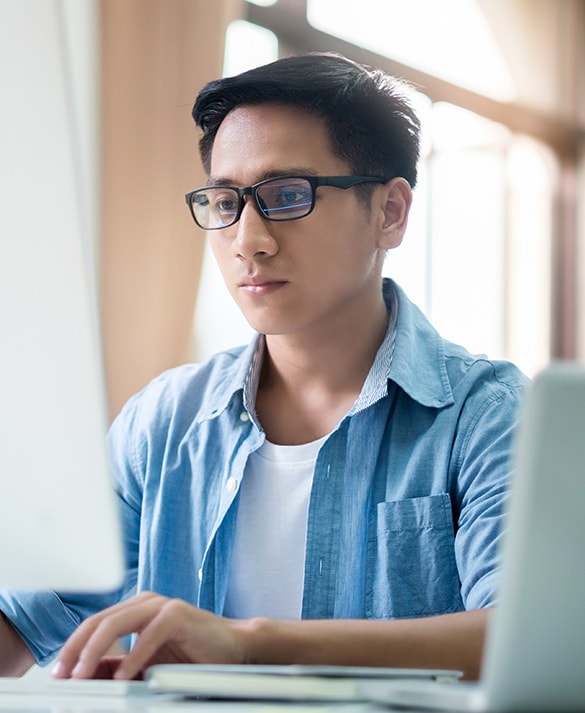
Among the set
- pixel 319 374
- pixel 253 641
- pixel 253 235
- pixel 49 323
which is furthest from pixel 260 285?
pixel 49 323

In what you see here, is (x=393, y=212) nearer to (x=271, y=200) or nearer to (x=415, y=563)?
(x=271, y=200)

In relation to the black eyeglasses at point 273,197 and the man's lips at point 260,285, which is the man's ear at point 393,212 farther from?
the man's lips at point 260,285

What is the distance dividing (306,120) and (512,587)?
1.07 m

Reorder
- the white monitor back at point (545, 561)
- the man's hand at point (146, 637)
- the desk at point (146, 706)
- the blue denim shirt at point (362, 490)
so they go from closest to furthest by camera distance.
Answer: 1. the white monitor back at point (545, 561)
2. the desk at point (146, 706)
3. the man's hand at point (146, 637)
4. the blue denim shirt at point (362, 490)

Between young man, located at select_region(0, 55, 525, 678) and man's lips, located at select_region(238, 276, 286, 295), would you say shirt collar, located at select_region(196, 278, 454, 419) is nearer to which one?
young man, located at select_region(0, 55, 525, 678)

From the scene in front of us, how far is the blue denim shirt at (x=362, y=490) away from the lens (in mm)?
1238

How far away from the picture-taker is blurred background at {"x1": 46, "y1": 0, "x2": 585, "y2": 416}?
2582 mm

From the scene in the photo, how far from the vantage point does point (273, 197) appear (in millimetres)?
1390

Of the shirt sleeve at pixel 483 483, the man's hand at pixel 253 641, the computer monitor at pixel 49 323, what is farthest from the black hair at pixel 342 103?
the computer monitor at pixel 49 323

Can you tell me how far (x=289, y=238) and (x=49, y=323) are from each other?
857 mm

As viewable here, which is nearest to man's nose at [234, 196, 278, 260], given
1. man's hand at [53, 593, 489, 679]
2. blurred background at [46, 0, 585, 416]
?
blurred background at [46, 0, 585, 416]

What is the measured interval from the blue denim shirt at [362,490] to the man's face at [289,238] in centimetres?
12

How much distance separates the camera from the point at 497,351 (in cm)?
426

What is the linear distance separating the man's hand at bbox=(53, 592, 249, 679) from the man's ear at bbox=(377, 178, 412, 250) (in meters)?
0.91
